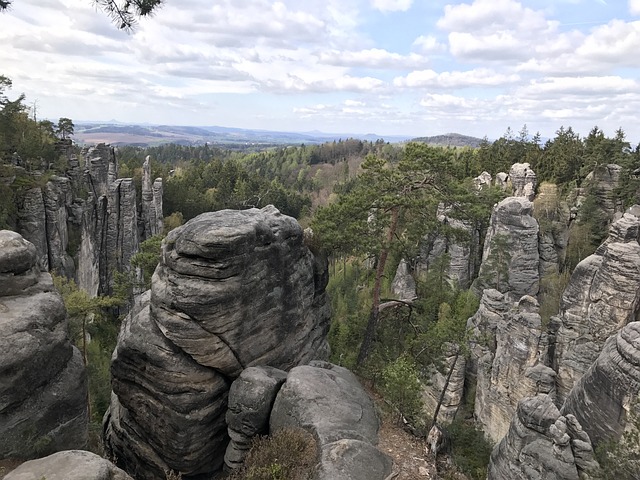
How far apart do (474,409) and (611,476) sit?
20436 millimetres

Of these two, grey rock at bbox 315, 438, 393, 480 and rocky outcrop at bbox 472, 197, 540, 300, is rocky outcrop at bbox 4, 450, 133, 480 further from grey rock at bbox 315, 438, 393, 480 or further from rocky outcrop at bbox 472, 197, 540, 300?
rocky outcrop at bbox 472, 197, 540, 300

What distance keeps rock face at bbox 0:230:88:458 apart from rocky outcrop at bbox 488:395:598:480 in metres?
10.9

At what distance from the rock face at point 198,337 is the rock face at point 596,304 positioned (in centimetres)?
1763

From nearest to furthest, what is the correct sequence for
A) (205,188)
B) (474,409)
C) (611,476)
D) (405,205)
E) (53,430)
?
1. (611,476)
2. (53,430)
3. (405,205)
4. (474,409)
5. (205,188)

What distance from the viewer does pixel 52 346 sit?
36.8 feet

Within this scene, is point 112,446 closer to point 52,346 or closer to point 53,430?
point 53,430

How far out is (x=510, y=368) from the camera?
81.9 feet

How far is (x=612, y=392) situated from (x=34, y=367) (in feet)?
43.5

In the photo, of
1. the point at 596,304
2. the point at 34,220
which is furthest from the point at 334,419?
the point at 34,220

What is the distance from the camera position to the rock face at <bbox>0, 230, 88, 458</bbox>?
33.3 feet

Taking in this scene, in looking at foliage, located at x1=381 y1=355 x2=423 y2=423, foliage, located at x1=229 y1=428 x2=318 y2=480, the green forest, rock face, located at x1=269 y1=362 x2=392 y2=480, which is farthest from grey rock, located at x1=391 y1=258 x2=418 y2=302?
foliage, located at x1=229 y1=428 x2=318 y2=480

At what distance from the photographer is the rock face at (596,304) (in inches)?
895

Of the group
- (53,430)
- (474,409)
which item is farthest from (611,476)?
(474,409)

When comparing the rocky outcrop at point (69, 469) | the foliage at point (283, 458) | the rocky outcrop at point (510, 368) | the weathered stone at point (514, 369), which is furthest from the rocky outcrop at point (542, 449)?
the weathered stone at point (514, 369)
